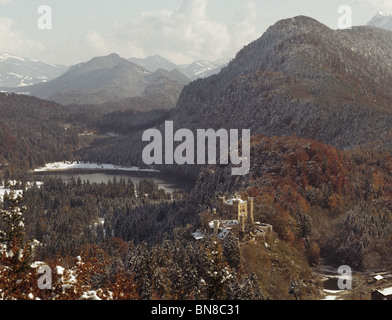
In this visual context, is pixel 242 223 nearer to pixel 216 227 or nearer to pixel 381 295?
pixel 216 227

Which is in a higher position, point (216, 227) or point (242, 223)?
point (242, 223)

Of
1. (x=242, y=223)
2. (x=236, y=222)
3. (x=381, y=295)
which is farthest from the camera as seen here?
(x=236, y=222)

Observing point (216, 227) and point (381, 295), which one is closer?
point (381, 295)

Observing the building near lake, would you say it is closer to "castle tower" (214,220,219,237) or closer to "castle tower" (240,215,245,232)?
"castle tower" (240,215,245,232)

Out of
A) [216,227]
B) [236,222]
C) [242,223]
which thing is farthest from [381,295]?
[216,227]

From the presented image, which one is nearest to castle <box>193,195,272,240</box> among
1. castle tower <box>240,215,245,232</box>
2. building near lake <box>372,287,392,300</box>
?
castle tower <box>240,215,245,232</box>

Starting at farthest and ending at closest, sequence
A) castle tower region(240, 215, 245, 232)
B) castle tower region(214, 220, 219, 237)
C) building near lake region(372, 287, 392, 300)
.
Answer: castle tower region(240, 215, 245, 232) < castle tower region(214, 220, 219, 237) < building near lake region(372, 287, 392, 300)

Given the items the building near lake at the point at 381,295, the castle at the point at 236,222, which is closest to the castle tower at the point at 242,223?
the castle at the point at 236,222

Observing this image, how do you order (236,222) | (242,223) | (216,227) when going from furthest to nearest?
(236,222) < (242,223) < (216,227)

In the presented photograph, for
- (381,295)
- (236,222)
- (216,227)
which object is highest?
(236,222)

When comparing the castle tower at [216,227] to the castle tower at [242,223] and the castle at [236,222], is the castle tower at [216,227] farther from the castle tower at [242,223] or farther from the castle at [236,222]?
the castle tower at [242,223]
